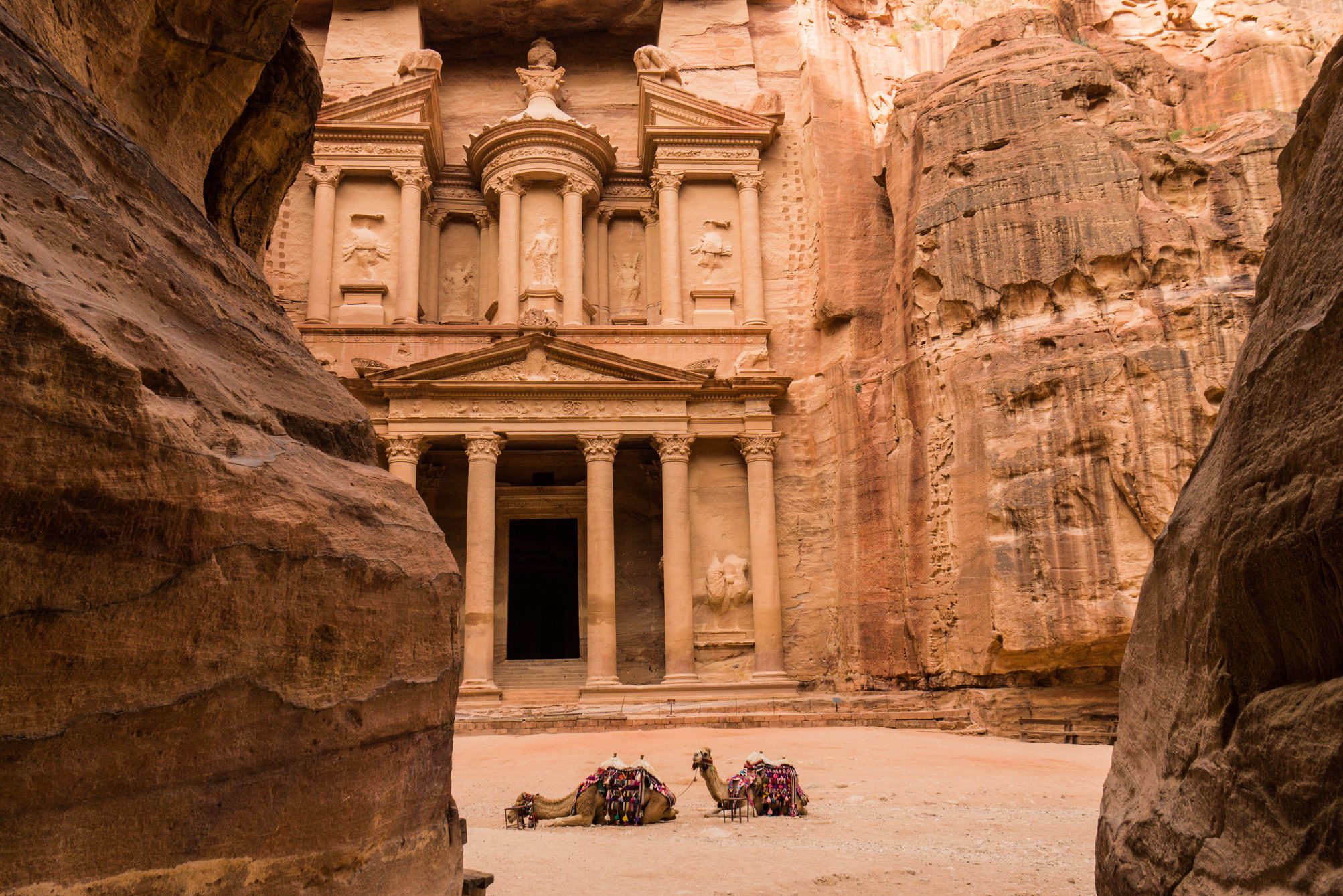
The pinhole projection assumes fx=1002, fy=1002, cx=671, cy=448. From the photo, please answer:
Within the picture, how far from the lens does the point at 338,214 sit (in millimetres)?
25359

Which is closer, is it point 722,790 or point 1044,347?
point 722,790

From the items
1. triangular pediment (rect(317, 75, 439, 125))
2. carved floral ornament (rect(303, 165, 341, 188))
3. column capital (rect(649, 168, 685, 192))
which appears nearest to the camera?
carved floral ornament (rect(303, 165, 341, 188))

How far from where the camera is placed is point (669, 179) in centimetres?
2575

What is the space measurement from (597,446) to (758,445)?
3.65m

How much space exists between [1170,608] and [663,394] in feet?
63.8

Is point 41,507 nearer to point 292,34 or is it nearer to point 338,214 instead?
point 292,34

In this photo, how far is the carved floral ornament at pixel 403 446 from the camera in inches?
845

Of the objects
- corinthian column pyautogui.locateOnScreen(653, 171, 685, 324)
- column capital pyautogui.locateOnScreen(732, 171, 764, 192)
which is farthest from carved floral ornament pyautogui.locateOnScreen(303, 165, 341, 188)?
column capital pyautogui.locateOnScreen(732, 171, 764, 192)

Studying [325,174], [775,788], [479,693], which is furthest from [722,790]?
[325,174]

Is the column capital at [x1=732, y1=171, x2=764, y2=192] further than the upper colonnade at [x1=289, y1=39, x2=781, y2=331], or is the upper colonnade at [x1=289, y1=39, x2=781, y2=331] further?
the column capital at [x1=732, y1=171, x2=764, y2=192]

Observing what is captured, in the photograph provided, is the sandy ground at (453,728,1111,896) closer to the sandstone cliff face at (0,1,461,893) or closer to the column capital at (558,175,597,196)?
the sandstone cliff face at (0,1,461,893)

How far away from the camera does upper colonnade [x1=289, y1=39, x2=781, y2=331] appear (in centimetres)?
2483

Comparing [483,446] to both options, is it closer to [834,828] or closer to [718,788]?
[718,788]

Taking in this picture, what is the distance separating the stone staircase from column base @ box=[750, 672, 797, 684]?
12.1ft
